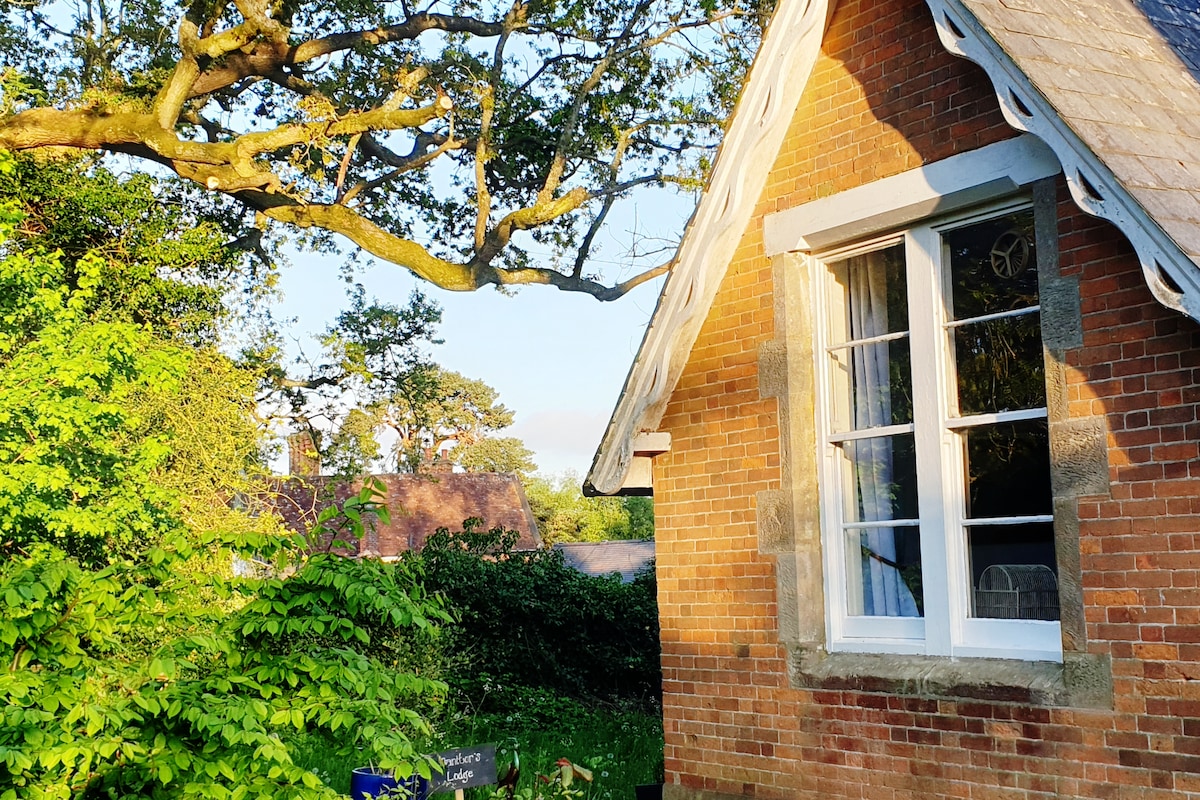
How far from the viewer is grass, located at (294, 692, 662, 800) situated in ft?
34.4

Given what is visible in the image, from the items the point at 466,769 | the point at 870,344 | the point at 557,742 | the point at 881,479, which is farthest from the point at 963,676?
the point at 557,742

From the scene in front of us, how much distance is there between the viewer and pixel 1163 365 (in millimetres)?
5047

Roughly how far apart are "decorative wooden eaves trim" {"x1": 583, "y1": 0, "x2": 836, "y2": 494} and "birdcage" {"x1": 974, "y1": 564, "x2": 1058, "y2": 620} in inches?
90.3

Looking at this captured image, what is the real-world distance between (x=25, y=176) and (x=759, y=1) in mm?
10422

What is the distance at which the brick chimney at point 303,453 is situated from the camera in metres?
19.2

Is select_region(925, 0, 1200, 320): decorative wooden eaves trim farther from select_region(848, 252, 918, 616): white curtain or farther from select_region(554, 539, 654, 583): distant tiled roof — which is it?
select_region(554, 539, 654, 583): distant tiled roof

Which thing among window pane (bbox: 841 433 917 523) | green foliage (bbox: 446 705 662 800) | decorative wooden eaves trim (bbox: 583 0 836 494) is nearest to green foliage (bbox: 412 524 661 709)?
green foliage (bbox: 446 705 662 800)

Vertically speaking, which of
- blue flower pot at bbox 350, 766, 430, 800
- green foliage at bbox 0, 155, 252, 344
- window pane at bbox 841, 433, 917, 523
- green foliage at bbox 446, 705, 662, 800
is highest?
green foliage at bbox 0, 155, 252, 344

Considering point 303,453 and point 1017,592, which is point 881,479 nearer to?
point 1017,592

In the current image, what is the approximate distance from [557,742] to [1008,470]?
342 inches

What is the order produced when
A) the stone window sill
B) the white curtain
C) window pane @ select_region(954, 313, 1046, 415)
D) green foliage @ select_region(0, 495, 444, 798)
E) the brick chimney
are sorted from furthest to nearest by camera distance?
the brick chimney
the white curtain
window pane @ select_region(954, 313, 1046, 415)
the stone window sill
green foliage @ select_region(0, 495, 444, 798)

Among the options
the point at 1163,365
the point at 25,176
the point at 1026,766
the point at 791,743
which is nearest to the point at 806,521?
the point at 791,743

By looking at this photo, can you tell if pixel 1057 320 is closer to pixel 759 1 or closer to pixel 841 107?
pixel 841 107

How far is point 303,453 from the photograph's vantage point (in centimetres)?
1973
